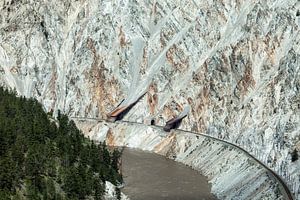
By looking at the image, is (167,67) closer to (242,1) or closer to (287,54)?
(242,1)

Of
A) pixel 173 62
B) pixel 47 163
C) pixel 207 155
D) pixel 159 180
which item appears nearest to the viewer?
pixel 47 163

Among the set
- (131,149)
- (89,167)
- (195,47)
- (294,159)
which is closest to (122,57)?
(195,47)

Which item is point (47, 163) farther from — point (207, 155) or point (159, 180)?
point (207, 155)

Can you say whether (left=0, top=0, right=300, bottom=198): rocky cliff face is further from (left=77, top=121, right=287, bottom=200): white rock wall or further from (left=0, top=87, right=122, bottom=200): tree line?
(left=0, top=87, right=122, bottom=200): tree line

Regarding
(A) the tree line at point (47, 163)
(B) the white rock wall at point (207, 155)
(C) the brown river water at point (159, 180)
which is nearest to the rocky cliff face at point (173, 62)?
(B) the white rock wall at point (207, 155)

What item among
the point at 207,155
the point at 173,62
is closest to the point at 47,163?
the point at 207,155

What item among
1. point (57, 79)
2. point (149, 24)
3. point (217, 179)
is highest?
point (149, 24)

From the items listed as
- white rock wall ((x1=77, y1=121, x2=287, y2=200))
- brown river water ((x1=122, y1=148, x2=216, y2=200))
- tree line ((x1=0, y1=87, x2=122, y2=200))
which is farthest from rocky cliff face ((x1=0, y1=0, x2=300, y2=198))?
tree line ((x1=0, y1=87, x2=122, y2=200))
